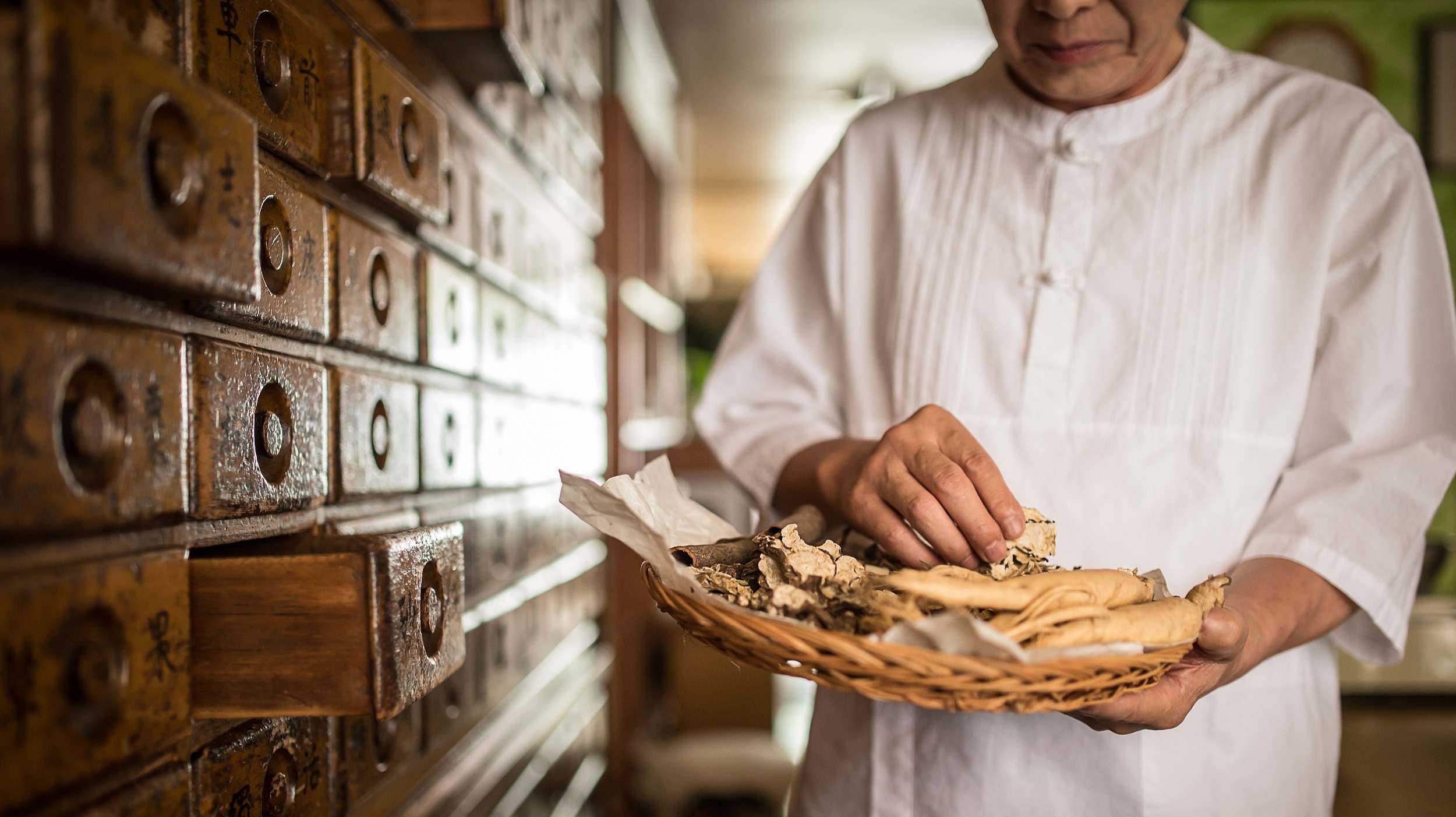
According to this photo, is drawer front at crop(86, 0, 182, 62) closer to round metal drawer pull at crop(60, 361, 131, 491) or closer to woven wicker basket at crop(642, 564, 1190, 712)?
round metal drawer pull at crop(60, 361, 131, 491)

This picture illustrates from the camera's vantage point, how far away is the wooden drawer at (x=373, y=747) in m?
0.86

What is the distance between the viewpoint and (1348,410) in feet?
3.06

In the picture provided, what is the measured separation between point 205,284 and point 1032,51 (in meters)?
0.80

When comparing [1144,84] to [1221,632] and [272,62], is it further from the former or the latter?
[272,62]

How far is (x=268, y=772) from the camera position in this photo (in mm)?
714

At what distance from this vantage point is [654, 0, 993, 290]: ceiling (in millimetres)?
3445

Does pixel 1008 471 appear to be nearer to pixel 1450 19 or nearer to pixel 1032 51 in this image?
pixel 1032 51

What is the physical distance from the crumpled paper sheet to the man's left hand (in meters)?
0.32

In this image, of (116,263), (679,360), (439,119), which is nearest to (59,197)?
(116,263)

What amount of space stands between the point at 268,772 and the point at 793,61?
12.5 feet

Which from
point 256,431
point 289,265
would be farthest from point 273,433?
point 289,265

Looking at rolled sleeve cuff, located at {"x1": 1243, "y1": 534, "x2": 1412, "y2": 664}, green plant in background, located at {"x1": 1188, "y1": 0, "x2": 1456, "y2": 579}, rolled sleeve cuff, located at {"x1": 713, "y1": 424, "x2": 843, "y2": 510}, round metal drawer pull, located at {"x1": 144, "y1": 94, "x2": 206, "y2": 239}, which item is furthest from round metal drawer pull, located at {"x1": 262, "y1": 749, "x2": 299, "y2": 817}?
green plant in background, located at {"x1": 1188, "y1": 0, "x2": 1456, "y2": 579}

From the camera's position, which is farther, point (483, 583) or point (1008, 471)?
point (483, 583)

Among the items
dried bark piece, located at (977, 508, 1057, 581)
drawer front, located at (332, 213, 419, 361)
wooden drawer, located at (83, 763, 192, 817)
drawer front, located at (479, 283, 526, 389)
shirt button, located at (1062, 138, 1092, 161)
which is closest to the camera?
wooden drawer, located at (83, 763, 192, 817)
